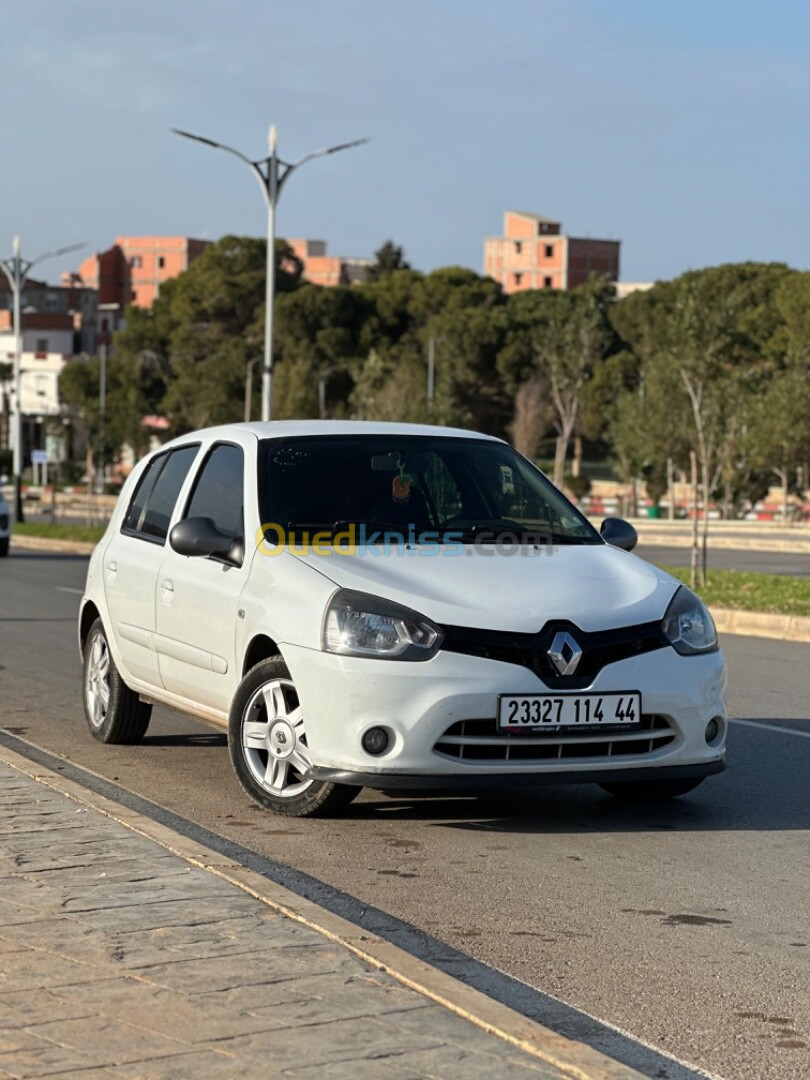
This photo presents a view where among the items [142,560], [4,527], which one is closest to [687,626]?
[142,560]

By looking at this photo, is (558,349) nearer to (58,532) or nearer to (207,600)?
(58,532)

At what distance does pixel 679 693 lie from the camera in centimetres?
686

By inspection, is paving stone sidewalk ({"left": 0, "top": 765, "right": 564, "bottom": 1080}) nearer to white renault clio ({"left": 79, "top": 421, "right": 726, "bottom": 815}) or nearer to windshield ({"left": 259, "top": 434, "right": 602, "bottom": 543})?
white renault clio ({"left": 79, "top": 421, "right": 726, "bottom": 815})

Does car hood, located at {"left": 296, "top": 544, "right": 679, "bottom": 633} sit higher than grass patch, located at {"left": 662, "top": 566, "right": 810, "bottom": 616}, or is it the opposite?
car hood, located at {"left": 296, "top": 544, "right": 679, "bottom": 633}

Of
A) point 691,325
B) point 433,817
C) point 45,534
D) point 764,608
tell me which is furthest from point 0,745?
point 45,534

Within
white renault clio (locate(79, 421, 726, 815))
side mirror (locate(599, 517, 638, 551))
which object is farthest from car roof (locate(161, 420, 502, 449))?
side mirror (locate(599, 517, 638, 551))

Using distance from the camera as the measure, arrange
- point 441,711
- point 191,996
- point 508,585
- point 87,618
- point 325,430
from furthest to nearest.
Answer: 1. point 87,618
2. point 325,430
3. point 508,585
4. point 441,711
5. point 191,996

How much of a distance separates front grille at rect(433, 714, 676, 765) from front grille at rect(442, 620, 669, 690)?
0.21 metres

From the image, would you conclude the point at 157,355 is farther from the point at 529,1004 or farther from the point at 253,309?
the point at 529,1004

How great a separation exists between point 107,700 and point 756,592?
11.7 meters

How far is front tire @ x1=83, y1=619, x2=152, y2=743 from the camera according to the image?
897 centimetres

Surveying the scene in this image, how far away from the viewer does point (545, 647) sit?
259 inches

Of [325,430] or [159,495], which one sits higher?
[325,430]

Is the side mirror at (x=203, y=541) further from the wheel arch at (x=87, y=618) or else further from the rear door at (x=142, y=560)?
the wheel arch at (x=87, y=618)
